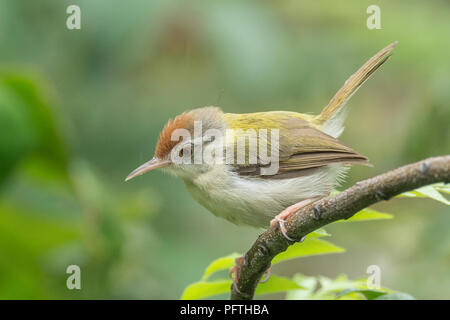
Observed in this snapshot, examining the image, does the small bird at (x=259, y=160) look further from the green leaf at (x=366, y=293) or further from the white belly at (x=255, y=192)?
the green leaf at (x=366, y=293)

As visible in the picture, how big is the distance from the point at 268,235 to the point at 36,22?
10.5ft

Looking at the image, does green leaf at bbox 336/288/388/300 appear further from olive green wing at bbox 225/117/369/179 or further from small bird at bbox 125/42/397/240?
olive green wing at bbox 225/117/369/179

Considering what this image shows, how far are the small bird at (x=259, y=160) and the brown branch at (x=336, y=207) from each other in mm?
590

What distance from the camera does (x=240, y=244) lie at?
18.0 feet

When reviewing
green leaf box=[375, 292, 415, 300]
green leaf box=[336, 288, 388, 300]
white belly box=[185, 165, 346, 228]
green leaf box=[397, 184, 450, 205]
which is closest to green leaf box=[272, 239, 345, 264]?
green leaf box=[336, 288, 388, 300]

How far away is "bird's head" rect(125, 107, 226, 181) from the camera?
337 cm

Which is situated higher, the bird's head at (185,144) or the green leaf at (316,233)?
the bird's head at (185,144)

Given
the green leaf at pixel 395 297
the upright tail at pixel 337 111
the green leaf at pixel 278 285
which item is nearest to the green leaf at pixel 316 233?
the green leaf at pixel 278 285

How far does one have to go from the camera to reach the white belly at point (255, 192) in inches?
121

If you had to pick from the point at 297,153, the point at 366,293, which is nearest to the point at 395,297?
the point at 366,293

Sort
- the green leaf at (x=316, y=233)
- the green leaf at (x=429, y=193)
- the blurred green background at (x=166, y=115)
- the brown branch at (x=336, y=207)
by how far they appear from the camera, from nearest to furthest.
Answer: the brown branch at (x=336, y=207) < the green leaf at (x=429, y=193) < the green leaf at (x=316, y=233) < the blurred green background at (x=166, y=115)

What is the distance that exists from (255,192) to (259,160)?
246mm

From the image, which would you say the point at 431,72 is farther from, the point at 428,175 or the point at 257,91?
the point at 428,175

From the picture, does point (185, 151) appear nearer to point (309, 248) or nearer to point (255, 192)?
point (255, 192)
